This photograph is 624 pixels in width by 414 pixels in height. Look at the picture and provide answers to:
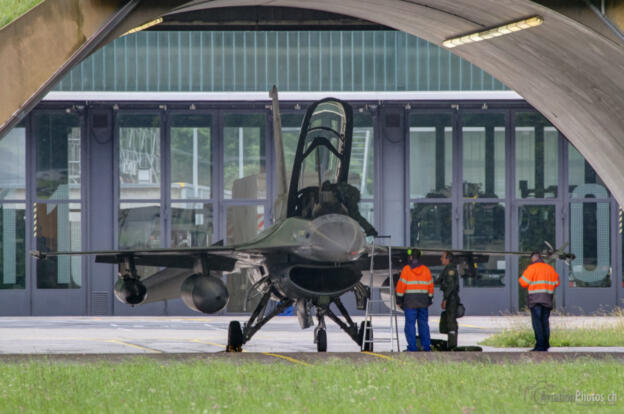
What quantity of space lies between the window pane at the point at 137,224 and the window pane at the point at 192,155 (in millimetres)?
942

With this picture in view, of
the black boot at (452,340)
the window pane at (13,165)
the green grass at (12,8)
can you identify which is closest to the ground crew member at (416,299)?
the black boot at (452,340)

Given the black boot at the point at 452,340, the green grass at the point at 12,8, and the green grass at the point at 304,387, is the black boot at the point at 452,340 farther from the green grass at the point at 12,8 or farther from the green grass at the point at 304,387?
the green grass at the point at 12,8

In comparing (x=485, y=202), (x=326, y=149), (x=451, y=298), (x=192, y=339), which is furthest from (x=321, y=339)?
(x=485, y=202)

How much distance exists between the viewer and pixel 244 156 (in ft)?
102

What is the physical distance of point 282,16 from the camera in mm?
29234

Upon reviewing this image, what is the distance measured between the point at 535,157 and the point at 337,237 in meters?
18.0

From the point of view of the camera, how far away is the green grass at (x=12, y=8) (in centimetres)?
1088

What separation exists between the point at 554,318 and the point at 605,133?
1548 cm

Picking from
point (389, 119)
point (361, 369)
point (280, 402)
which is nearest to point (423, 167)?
point (389, 119)

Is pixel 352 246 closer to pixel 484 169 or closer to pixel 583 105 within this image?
pixel 583 105

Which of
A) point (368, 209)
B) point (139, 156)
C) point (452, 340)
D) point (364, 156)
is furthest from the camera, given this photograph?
point (364, 156)

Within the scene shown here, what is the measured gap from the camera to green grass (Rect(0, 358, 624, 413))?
8617 millimetres

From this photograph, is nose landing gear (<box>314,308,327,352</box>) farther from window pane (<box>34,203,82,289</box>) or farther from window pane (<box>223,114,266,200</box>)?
window pane (<box>34,203,82,289</box>)

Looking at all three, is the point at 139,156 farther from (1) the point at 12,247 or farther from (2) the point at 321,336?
(2) the point at 321,336
